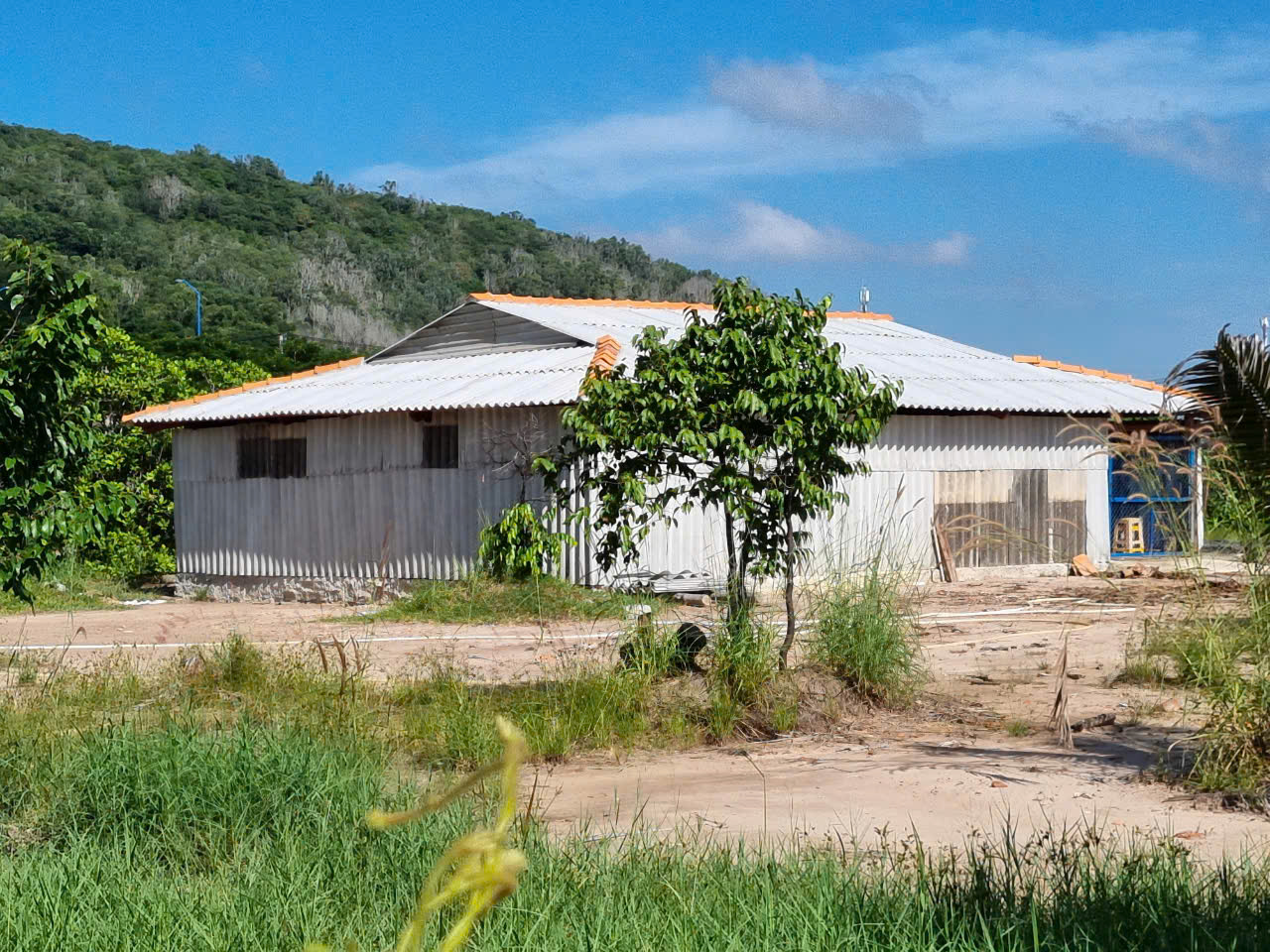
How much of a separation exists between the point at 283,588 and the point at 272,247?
3820 cm

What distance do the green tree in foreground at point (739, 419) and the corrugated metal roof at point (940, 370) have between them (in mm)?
8891

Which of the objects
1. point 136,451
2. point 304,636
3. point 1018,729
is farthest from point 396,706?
point 136,451

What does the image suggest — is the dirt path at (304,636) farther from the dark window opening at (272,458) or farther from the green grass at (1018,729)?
the green grass at (1018,729)

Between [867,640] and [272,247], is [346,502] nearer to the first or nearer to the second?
[867,640]

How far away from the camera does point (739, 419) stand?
9.52 meters

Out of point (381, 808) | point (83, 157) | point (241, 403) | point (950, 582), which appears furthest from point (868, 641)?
point (83, 157)

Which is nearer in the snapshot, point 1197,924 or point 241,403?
point 1197,924

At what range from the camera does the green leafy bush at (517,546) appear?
15852 mm

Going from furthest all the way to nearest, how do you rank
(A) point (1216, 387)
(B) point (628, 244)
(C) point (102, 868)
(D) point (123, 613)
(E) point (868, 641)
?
(B) point (628, 244) → (D) point (123, 613) → (E) point (868, 641) → (A) point (1216, 387) → (C) point (102, 868)

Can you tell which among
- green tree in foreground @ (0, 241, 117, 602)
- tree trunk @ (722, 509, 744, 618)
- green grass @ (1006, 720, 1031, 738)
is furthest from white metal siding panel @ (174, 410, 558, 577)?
green tree in foreground @ (0, 241, 117, 602)

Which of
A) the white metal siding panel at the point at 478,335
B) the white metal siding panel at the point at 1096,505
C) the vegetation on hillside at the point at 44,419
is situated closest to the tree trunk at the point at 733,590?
the vegetation on hillside at the point at 44,419

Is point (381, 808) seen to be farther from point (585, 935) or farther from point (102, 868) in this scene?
point (585, 935)

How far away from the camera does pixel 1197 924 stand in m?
4.21

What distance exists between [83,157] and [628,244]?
2408 centimetres
